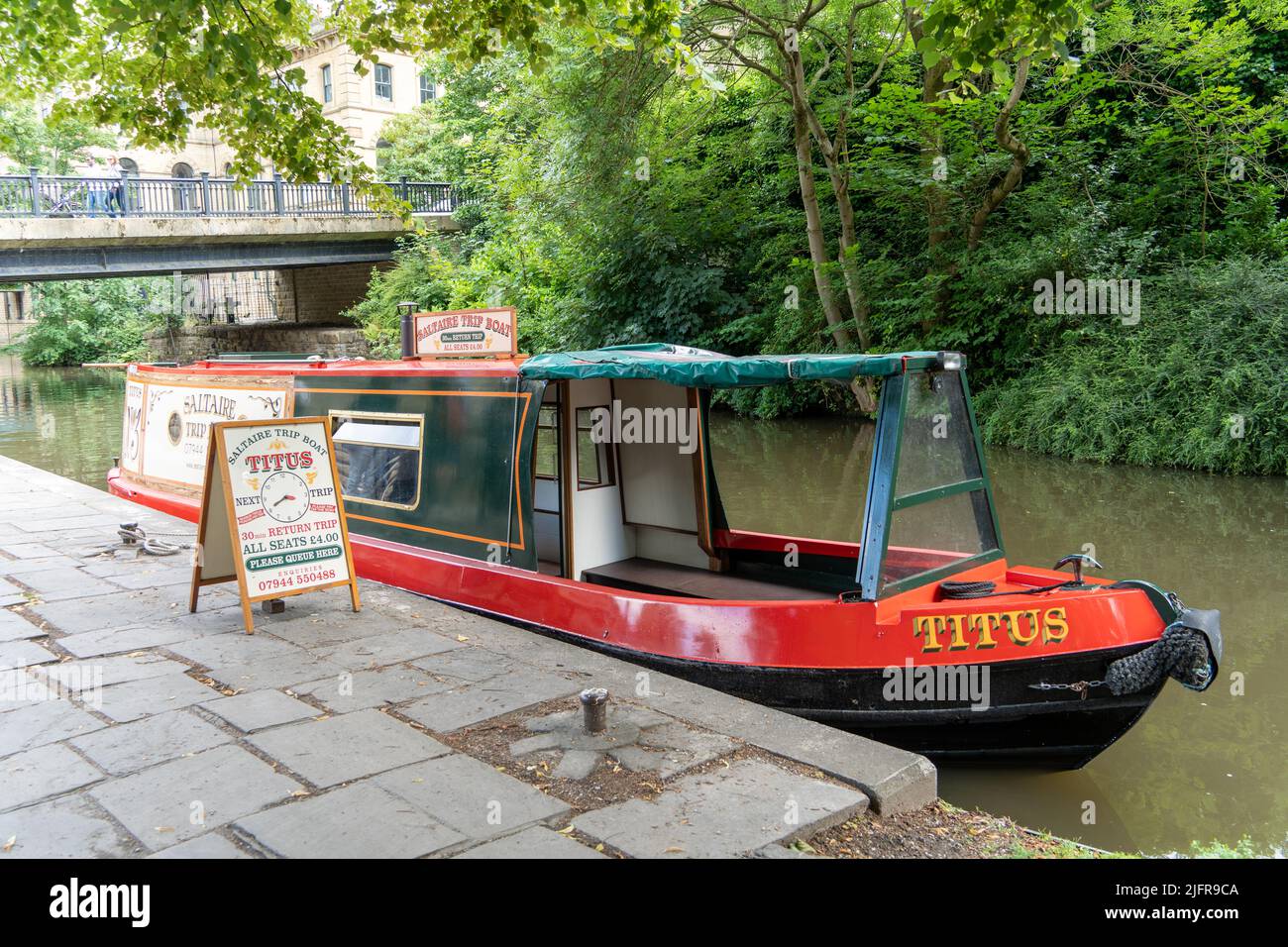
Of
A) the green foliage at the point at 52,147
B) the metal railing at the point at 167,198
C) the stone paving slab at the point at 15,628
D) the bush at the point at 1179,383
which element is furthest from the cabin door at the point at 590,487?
the green foliage at the point at 52,147

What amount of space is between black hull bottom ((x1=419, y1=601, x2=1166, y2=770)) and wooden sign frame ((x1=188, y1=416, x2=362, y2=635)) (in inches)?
104

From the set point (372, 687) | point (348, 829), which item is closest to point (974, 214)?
point (372, 687)

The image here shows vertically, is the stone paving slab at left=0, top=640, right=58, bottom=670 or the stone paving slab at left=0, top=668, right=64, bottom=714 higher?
the stone paving slab at left=0, top=640, right=58, bottom=670

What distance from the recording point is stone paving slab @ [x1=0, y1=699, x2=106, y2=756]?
14.0 feet

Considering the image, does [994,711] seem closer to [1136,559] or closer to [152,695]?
[152,695]

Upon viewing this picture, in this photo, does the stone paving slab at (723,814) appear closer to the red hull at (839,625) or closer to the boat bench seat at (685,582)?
the red hull at (839,625)

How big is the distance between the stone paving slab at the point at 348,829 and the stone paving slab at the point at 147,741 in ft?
2.55

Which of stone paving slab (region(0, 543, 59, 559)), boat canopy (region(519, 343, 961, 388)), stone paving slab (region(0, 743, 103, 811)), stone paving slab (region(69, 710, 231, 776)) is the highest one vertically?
boat canopy (region(519, 343, 961, 388))

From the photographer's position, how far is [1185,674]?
4996 mm

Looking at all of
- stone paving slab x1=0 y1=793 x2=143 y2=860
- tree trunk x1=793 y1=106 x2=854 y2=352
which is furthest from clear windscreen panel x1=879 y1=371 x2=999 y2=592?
tree trunk x1=793 y1=106 x2=854 y2=352

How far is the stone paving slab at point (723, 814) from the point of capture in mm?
3383

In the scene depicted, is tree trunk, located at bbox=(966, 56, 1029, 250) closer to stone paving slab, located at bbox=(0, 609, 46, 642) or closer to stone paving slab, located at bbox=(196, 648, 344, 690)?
stone paving slab, located at bbox=(196, 648, 344, 690)

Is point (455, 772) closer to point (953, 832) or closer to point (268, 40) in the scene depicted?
point (953, 832)

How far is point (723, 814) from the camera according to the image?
359cm
